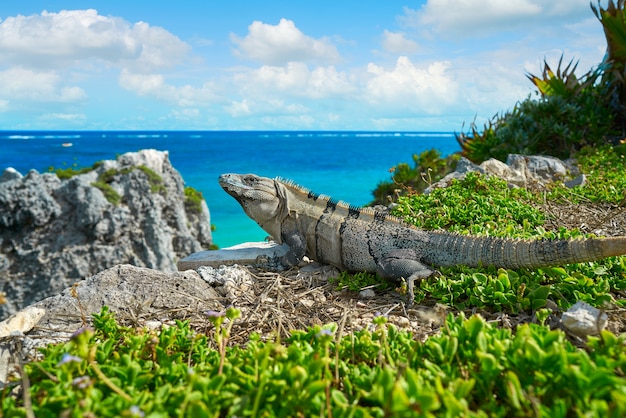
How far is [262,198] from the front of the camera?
15.8 ft

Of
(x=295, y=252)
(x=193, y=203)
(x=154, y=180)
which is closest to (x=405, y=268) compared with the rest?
(x=295, y=252)

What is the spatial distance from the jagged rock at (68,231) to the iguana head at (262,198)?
11.2 m

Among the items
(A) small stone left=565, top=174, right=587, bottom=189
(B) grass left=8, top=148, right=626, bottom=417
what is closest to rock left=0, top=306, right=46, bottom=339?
(B) grass left=8, top=148, right=626, bottom=417

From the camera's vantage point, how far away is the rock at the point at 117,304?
3178 millimetres

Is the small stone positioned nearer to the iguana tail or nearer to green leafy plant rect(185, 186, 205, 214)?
the iguana tail

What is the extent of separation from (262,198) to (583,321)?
118 inches

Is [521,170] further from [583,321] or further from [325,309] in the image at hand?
[583,321]

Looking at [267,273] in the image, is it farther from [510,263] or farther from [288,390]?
[288,390]

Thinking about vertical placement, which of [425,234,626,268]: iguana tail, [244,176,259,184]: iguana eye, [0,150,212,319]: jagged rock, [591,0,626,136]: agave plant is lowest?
[0,150,212,319]: jagged rock

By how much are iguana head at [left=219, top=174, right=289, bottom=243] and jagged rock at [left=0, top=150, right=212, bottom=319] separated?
11199mm

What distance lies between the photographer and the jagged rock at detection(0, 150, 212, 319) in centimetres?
1438

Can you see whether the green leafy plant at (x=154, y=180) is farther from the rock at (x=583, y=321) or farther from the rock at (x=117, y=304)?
the rock at (x=583, y=321)

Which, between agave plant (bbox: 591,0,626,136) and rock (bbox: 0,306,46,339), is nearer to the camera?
rock (bbox: 0,306,46,339)

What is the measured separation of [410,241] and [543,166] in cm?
551
